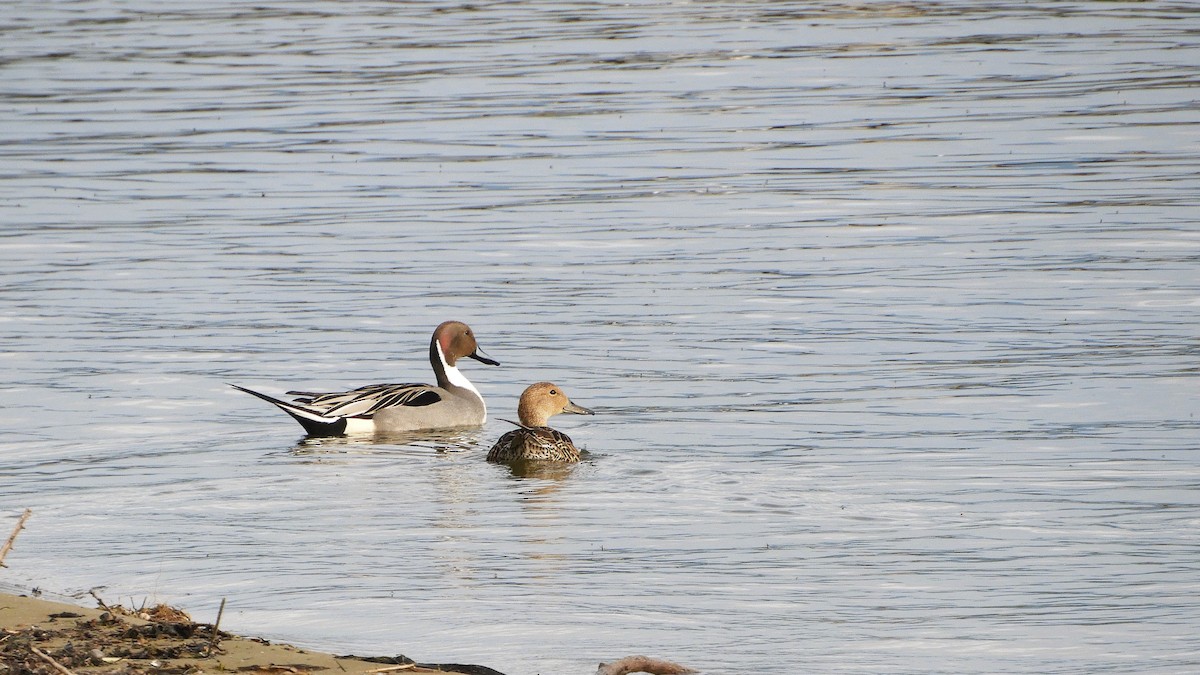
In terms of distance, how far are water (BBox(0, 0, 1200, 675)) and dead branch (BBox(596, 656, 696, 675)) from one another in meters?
0.39

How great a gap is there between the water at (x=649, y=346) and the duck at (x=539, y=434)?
23 centimetres

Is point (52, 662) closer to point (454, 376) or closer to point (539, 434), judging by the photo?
point (539, 434)

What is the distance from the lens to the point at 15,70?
36.7 m

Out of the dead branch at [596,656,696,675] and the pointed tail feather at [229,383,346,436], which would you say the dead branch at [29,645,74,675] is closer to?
the dead branch at [596,656,696,675]

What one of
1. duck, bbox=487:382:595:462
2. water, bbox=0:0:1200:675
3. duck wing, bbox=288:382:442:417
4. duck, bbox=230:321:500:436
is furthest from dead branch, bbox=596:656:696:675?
duck wing, bbox=288:382:442:417

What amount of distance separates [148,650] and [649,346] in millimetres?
8902

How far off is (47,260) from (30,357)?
440 cm

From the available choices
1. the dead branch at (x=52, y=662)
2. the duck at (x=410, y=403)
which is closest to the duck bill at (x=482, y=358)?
the duck at (x=410, y=403)

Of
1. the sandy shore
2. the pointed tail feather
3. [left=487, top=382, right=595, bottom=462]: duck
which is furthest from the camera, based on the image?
the pointed tail feather

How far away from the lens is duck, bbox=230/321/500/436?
13.5 metres

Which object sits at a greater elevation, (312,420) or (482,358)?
(482,358)

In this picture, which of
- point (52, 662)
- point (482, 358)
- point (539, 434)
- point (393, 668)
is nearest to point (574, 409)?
point (539, 434)

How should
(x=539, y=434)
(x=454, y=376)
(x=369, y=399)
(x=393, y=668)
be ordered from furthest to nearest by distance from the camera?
(x=454, y=376), (x=369, y=399), (x=539, y=434), (x=393, y=668)

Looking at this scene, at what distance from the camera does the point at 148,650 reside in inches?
277
